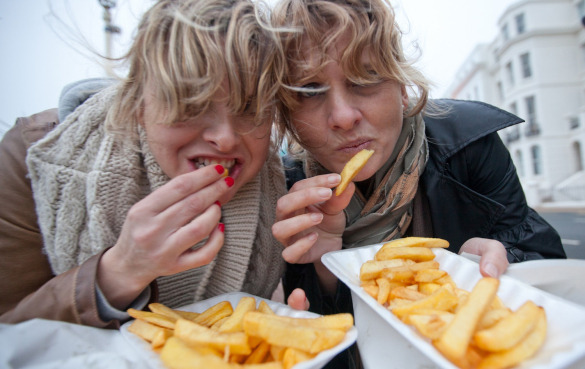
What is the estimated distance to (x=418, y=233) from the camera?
80.9 inches

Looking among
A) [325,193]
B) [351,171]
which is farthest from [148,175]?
[351,171]

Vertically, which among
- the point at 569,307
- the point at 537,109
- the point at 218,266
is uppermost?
the point at 569,307

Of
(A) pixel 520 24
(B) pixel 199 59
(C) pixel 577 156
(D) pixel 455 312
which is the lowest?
(C) pixel 577 156

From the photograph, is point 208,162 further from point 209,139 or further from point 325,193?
point 325,193

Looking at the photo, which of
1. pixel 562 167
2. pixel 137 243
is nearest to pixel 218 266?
pixel 137 243

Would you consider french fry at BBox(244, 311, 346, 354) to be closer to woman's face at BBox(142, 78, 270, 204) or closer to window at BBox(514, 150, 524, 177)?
woman's face at BBox(142, 78, 270, 204)

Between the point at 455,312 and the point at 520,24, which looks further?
the point at 520,24

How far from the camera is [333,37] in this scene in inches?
60.2

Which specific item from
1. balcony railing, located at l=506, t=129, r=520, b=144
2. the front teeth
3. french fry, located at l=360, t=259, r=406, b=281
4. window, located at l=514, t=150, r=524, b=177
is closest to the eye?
the front teeth

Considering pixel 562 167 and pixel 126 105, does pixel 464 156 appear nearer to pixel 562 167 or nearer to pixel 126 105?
pixel 126 105

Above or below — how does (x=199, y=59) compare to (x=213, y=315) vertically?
above

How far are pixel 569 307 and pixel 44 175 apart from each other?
6.55 feet

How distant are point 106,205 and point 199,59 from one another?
2.61ft

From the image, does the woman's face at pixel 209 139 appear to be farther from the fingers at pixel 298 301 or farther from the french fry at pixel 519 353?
the french fry at pixel 519 353
